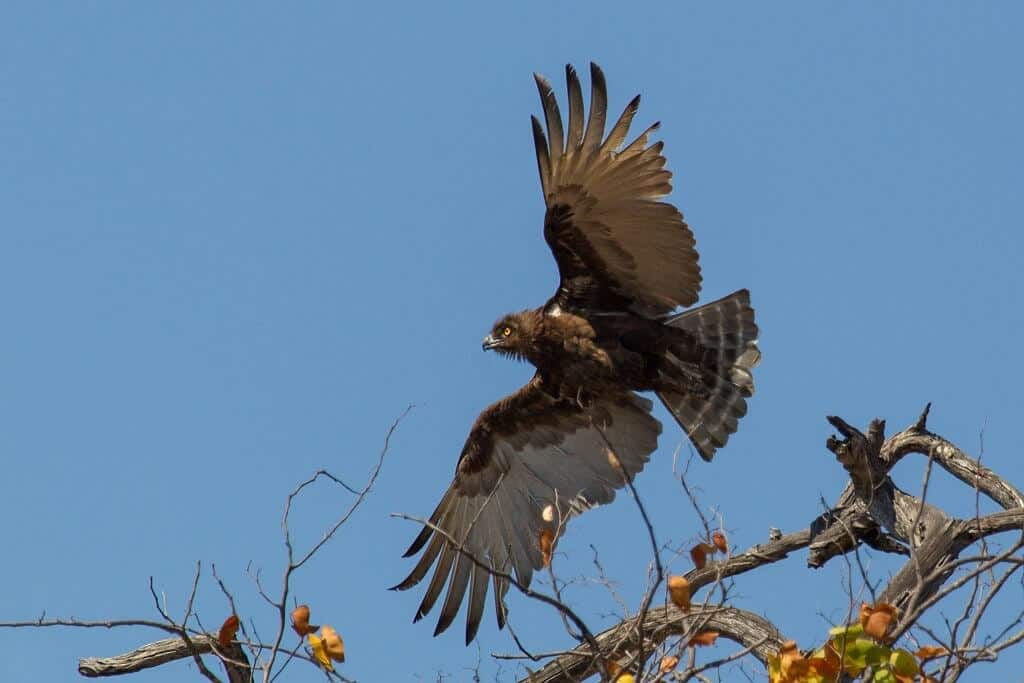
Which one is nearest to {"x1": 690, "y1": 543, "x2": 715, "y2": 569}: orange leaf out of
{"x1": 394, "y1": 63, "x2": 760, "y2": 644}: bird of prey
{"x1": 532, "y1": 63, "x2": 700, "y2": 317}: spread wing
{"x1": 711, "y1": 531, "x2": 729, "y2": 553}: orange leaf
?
{"x1": 711, "y1": 531, "x2": 729, "y2": 553}: orange leaf

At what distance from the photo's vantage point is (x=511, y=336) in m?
9.07

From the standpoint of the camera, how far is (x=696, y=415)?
29.5ft

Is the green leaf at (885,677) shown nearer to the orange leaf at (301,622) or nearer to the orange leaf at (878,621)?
the orange leaf at (878,621)

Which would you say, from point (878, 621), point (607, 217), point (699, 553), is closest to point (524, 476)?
point (607, 217)

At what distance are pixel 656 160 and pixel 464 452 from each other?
8.52 ft

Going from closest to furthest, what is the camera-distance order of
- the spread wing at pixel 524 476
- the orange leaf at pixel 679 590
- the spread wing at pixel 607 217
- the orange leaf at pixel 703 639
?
the orange leaf at pixel 679 590
the orange leaf at pixel 703 639
the spread wing at pixel 607 217
the spread wing at pixel 524 476

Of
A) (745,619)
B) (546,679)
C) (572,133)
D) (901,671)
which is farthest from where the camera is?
(572,133)

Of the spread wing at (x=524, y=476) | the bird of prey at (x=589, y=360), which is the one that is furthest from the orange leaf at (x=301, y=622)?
the spread wing at (x=524, y=476)

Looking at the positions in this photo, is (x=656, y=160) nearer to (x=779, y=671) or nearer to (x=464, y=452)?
(x=464, y=452)

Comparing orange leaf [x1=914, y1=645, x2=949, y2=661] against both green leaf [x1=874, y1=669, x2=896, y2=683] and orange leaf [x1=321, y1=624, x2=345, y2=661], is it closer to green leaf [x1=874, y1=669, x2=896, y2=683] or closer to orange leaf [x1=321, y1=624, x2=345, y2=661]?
green leaf [x1=874, y1=669, x2=896, y2=683]

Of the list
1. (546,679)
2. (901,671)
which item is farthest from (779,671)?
(546,679)

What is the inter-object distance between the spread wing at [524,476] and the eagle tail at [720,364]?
0.48m

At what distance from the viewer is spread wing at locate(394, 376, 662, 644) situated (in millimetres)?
9164

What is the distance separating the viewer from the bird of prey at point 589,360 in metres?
8.31
